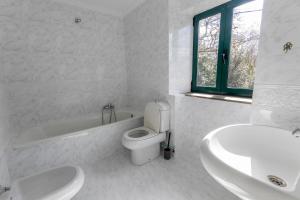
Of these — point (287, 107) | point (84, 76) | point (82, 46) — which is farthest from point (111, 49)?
point (287, 107)

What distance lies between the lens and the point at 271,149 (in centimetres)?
87

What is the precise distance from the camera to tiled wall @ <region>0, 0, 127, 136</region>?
2.00m

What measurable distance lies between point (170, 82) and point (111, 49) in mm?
1444

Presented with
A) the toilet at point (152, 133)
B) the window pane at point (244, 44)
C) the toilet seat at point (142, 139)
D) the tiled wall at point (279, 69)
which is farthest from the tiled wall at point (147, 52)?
the tiled wall at point (279, 69)

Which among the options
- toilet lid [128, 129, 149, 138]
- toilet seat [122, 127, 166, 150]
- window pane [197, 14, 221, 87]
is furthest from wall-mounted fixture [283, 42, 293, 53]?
toilet lid [128, 129, 149, 138]

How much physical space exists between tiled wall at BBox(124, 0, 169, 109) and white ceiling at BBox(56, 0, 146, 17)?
0.10 meters

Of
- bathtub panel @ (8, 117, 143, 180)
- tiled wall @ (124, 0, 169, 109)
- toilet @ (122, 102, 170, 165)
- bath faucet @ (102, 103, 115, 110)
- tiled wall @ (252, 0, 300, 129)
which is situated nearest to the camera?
tiled wall @ (252, 0, 300, 129)

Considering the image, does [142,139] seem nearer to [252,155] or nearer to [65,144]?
[65,144]

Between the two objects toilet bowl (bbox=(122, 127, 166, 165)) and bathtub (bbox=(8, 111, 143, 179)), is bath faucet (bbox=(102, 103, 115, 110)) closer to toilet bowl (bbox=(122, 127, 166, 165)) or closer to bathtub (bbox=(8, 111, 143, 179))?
bathtub (bbox=(8, 111, 143, 179))

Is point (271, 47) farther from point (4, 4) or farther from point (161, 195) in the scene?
point (4, 4)

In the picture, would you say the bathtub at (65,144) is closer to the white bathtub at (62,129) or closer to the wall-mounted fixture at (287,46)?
the white bathtub at (62,129)

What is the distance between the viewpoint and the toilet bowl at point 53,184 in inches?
41.5

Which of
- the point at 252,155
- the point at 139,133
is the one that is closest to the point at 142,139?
the point at 139,133

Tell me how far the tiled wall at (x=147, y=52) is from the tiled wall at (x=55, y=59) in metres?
0.28
